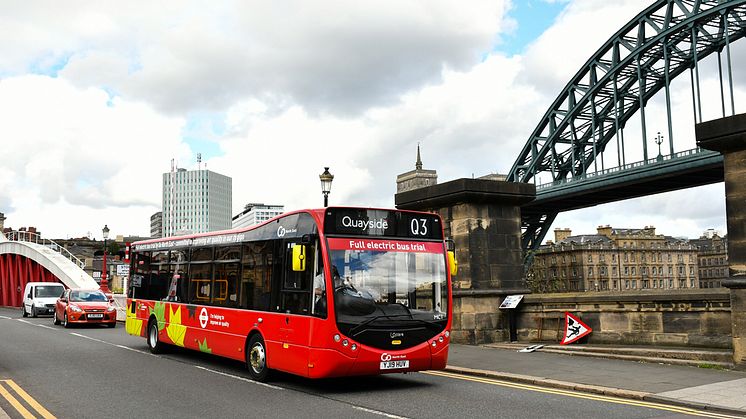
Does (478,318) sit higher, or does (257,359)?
(478,318)

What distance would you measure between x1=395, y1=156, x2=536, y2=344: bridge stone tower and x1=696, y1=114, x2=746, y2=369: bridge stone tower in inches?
220

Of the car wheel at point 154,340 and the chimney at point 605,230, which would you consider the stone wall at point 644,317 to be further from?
the chimney at point 605,230

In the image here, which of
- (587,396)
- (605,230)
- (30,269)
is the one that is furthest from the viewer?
(605,230)

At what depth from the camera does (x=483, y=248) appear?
→ 54.2ft

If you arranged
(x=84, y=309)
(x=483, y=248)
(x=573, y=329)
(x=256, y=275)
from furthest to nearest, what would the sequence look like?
1. (x=84, y=309)
2. (x=483, y=248)
3. (x=573, y=329)
4. (x=256, y=275)

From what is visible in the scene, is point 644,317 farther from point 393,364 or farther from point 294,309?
point 294,309

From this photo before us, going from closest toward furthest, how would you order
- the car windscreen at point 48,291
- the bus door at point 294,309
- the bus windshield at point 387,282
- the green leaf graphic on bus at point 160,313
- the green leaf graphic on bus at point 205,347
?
1. the bus windshield at point 387,282
2. the bus door at point 294,309
3. the green leaf graphic on bus at point 205,347
4. the green leaf graphic on bus at point 160,313
5. the car windscreen at point 48,291

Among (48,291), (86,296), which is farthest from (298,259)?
(48,291)

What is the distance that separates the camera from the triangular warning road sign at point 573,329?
14.1 metres

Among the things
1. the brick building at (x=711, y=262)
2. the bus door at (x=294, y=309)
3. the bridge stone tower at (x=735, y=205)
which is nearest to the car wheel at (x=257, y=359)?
the bus door at (x=294, y=309)

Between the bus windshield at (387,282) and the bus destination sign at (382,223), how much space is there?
0.52 ft

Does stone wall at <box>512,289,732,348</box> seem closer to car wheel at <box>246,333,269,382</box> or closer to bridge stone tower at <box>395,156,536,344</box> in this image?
bridge stone tower at <box>395,156,536,344</box>

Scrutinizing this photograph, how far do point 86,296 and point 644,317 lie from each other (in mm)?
21599

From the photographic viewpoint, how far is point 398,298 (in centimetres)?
1036
